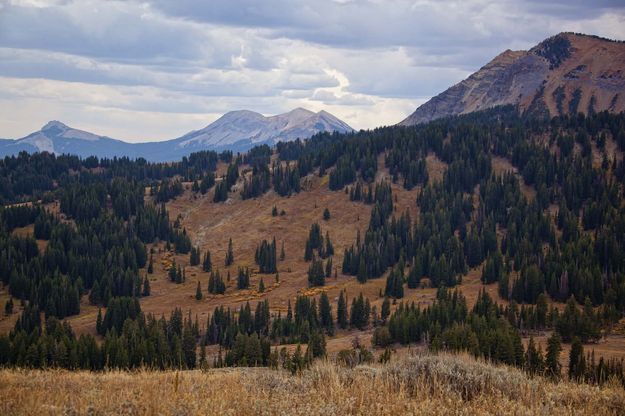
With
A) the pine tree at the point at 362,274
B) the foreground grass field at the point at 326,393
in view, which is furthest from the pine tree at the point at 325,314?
the foreground grass field at the point at 326,393

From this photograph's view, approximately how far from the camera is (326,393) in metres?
17.1

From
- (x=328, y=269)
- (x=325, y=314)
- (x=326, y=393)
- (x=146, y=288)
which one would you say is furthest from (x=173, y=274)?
(x=326, y=393)

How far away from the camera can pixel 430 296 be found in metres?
157

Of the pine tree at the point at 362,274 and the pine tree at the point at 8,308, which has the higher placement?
the pine tree at the point at 362,274

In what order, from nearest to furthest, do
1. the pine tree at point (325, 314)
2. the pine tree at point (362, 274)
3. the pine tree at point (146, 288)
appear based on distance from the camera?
1. the pine tree at point (325, 314)
2. the pine tree at point (146, 288)
3. the pine tree at point (362, 274)

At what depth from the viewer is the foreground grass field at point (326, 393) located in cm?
1493

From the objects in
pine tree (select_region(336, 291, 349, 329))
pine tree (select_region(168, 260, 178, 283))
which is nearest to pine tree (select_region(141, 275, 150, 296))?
pine tree (select_region(168, 260, 178, 283))

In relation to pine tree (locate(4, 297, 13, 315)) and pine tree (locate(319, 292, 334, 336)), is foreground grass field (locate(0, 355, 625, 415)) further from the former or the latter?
pine tree (locate(4, 297, 13, 315))

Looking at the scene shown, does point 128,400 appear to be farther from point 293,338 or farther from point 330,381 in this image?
point 293,338

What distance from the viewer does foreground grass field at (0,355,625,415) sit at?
14930 millimetres

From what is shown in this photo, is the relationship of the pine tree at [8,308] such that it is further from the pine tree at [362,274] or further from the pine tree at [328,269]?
the pine tree at [362,274]

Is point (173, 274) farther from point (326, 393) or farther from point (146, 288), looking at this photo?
point (326, 393)

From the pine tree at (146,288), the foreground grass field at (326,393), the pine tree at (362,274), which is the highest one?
the foreground grass field at (326,393)

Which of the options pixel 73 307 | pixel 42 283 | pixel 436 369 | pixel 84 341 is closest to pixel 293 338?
pixel 84 341
